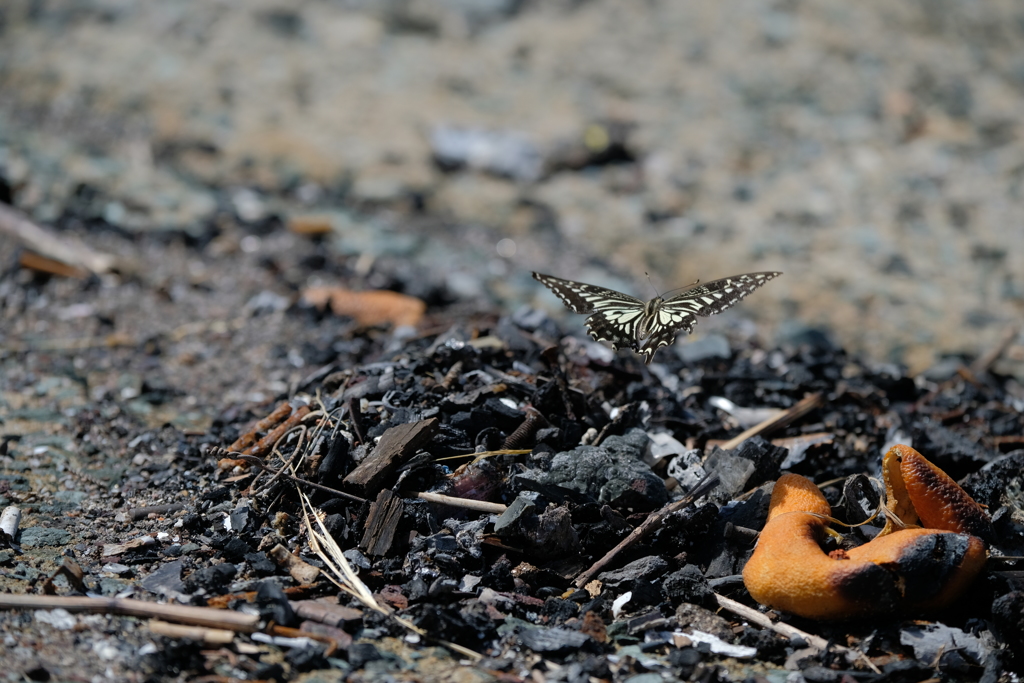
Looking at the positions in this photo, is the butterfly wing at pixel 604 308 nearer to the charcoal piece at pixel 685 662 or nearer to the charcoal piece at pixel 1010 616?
the charcoal piece at pixel 685 662

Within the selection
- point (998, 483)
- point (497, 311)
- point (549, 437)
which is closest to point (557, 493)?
point (549, 437)

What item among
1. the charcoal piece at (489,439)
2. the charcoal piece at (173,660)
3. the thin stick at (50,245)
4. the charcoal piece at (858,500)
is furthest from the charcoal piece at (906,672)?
the thin stick at (50,245)

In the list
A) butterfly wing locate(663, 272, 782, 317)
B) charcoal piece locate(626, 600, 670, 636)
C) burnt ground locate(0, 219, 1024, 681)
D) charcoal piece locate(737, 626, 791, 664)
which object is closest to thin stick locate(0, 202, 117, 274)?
burnt ground locate(0, 219, 1024, 681)

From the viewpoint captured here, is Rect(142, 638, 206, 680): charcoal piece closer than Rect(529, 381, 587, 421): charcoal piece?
Yes

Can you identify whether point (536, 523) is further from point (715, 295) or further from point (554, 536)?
point (715, 295)

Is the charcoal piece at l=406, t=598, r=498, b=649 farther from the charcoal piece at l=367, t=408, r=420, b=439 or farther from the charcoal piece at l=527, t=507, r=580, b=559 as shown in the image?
the charcoal piece at l=367, t=408, r=420, b=439

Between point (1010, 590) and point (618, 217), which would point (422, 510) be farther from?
point (618, 217)
